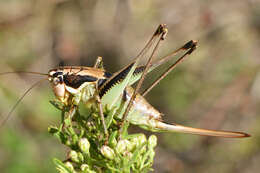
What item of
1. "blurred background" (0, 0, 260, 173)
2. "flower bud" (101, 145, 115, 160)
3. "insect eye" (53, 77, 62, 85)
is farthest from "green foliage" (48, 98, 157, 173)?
"blurred background" (0, 0, 260, 173)

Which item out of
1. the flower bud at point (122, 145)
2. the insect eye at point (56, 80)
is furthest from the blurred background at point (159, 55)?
the flower bud at point (122, 145)

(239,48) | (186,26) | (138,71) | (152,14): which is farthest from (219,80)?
(138,71)

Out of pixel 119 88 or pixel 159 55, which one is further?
pixel 159 55

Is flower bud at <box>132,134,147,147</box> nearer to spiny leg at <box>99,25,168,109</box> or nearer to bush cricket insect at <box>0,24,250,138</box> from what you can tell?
bush cricket insect at <box>0,24,250,138</box>

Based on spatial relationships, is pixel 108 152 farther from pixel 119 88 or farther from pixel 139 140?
pixel 119 88

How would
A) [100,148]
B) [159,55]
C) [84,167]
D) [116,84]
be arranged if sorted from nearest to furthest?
[84,167] → [100,148] → [116,84] → [159,55]

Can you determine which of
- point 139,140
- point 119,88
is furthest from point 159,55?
point 139,140

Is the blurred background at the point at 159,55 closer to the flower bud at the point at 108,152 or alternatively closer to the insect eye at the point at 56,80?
the insect eye at the point at 56,80
